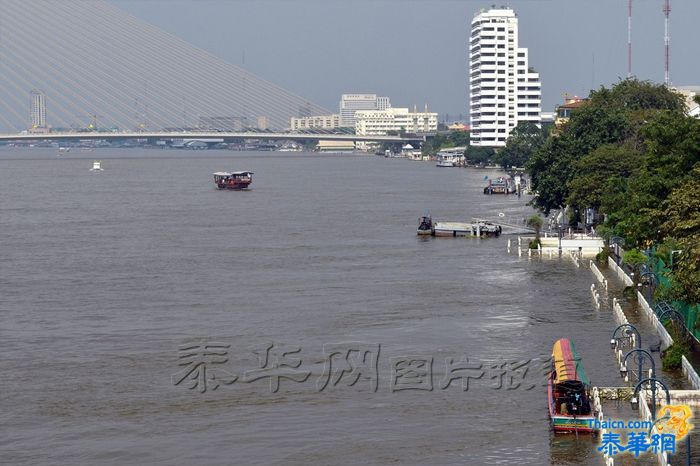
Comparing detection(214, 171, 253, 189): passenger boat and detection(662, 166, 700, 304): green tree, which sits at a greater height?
detection(214, 171, 253, 189): passenger boat

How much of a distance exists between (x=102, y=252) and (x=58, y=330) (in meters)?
16.8

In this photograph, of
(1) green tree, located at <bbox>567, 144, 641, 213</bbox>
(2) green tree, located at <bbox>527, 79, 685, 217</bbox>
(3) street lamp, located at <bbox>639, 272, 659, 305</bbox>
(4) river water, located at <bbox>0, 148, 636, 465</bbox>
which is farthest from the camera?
(2) green tree, located at <bbox>527, 79, 685, 217</bbox>

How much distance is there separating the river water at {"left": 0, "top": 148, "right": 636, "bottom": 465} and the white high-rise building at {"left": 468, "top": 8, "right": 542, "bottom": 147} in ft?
310

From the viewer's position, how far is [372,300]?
33375 millimetres

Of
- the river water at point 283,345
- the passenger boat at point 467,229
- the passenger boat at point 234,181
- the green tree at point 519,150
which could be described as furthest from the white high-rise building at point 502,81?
the passenger boat at point 467,229

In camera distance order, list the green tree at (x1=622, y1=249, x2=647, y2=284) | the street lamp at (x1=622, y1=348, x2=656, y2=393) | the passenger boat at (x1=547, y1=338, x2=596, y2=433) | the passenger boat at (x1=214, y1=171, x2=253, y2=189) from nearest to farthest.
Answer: the passenger boat at (x1=547, y1=338, x2=596, y2=433) < the street lamp at (x1=622, y1=348, x2=656, y2=393) < the green tree at (x1=622, y1=249, x2=647, y2=284) < the passenger boat at (x1=214, y1=171, x2=253, y2=189)

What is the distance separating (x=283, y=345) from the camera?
89.4 ft

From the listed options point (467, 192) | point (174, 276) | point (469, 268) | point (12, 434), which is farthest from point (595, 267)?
point (467, 192)

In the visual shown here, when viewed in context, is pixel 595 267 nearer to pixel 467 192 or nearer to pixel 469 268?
pixel 469 268

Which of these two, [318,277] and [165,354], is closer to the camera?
[165,354]

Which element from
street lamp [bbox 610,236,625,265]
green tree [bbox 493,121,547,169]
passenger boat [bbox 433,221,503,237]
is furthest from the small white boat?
street lamp [bbox 610,236,625,265]

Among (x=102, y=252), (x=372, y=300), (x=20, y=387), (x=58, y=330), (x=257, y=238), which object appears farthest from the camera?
(x=257, y=238)

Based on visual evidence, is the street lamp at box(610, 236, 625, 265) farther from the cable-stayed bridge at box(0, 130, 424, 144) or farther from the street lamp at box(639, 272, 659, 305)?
the cable-stayed bridge at box(0, 130, 424, 144)

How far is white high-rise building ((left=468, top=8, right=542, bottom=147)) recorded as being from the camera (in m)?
147
